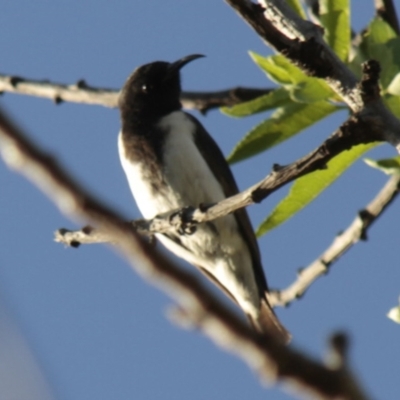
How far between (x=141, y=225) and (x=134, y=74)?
292 cm

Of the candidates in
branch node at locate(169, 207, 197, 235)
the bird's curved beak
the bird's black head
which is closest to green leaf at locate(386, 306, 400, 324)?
branch node at locate(169, 207, 197, 235)

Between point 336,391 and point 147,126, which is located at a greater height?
point 147,126

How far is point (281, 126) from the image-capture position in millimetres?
3070

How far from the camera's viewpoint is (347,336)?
2.30 feet

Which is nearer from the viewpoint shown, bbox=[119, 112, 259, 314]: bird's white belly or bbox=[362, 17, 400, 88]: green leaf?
bbox=[362, 17, 400, 88]: green leaf

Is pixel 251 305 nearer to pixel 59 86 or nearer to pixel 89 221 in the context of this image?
pixel 59 86

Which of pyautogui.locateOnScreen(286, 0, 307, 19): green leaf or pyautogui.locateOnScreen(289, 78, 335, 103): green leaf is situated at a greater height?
pyautogui.locateOnScreen(286, 0, 307, 19): green leaf

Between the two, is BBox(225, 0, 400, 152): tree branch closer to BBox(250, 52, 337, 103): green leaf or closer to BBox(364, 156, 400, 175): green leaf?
BBox(250, 52, 337, 103): green leaf


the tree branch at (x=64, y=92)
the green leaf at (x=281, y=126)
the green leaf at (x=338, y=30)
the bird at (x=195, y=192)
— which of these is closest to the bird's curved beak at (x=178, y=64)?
the bird at (x=195, y=192)

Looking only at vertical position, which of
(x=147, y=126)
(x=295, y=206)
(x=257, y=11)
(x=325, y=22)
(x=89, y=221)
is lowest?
(x=89, y=221)

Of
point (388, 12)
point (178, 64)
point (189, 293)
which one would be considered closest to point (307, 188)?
point (388, 12)

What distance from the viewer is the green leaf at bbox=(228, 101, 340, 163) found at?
297 cm

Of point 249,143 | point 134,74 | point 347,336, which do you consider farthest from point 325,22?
point 134,74

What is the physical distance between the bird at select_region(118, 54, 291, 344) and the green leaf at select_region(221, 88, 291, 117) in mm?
1993
